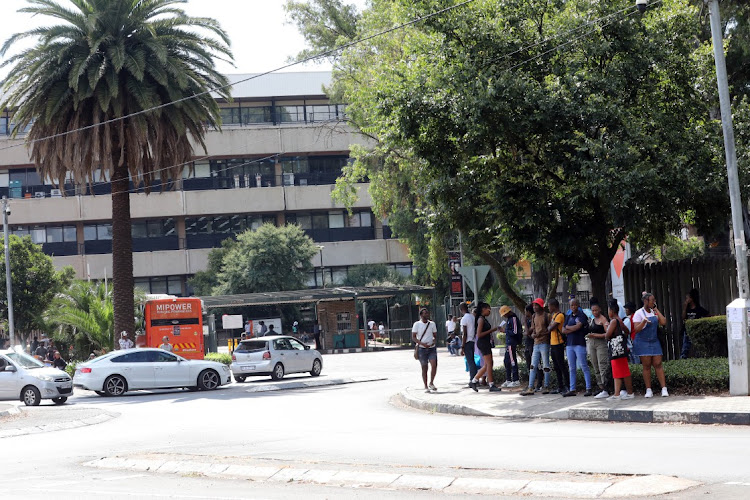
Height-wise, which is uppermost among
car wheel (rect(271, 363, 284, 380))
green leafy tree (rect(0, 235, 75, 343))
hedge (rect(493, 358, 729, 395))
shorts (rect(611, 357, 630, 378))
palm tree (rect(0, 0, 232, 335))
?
palm tree (rect(0, 0, 232, 335))

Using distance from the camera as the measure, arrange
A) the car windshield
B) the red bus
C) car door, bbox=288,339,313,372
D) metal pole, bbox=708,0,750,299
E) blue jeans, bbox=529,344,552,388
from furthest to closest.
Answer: the red bus < car door, bbox=288,339,313,372 < the car windshield < blue jeans, bbox=529,344,552,388 < metal pole, bbox=708,0,750,299

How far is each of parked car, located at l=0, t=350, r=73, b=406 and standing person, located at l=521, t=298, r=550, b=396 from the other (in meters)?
13.6

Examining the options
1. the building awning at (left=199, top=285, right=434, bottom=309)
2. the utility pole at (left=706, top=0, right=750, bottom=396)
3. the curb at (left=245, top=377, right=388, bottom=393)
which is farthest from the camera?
the building awning at (left=199, top=285, right=434, bottom=309)

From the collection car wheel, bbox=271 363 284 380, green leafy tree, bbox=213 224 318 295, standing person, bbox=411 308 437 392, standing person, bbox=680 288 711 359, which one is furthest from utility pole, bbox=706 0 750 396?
green leafy tree, bbox=213 224 318 295

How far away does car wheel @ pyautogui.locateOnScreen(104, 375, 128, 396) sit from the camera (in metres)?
27.2

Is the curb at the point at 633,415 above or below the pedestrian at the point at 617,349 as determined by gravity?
below

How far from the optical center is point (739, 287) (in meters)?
15.5

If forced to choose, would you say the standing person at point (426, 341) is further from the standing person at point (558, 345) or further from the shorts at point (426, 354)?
the standing person at point (558, 345)

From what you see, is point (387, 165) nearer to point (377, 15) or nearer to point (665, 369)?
point (377, 15)

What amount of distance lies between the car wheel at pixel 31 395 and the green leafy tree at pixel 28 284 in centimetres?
2603

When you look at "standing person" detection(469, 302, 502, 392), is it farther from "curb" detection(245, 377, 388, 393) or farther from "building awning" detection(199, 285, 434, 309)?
"building awning" detection(199, 285, 434, 309)

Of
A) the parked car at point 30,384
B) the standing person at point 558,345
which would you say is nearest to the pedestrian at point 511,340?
the standing person at point 558,345

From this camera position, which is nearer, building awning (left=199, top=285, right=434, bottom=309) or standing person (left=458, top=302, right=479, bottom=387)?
standing person (left=458, top=302, right=479, bottom=387)

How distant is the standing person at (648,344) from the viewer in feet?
51.9
